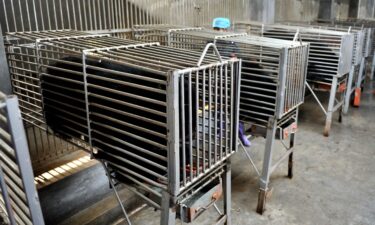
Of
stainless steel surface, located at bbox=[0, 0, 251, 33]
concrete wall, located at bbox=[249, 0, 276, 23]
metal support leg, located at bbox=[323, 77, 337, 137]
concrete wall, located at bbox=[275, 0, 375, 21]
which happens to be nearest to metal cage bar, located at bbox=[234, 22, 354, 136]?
metal support leg, located at bbox=[323, 77, 337, 137]

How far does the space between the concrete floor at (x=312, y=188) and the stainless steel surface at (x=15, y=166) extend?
132 cm

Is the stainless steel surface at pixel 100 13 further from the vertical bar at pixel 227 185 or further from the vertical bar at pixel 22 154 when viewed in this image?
the vertical bar at pixel 227 185

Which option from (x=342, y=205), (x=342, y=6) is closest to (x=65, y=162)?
(x=342, y=205)

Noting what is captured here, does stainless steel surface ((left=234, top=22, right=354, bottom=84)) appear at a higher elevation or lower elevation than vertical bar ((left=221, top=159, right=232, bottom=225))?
higher

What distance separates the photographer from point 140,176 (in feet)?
→ 4.84

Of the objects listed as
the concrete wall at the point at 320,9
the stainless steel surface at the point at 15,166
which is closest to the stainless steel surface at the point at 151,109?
the stainless steel surface at the point at 15,166

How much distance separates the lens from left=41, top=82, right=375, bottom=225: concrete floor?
260cm

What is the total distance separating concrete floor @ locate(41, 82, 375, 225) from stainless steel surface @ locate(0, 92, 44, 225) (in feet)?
4.32

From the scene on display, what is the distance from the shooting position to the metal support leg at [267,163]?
246 centimetres

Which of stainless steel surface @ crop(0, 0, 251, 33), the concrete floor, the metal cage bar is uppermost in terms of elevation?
stainless steel surface @ crop(0, 0, 251, 33)

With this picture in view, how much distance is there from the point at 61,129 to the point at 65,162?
0.81m

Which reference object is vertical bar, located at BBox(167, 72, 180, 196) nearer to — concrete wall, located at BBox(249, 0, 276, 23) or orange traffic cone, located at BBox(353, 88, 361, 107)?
concrete wall, located at BBox(249, 0, 276, 23)

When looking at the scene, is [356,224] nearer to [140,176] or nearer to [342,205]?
[342,205]

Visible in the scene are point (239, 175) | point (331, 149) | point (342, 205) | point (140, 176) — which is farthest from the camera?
point (331, 149)
